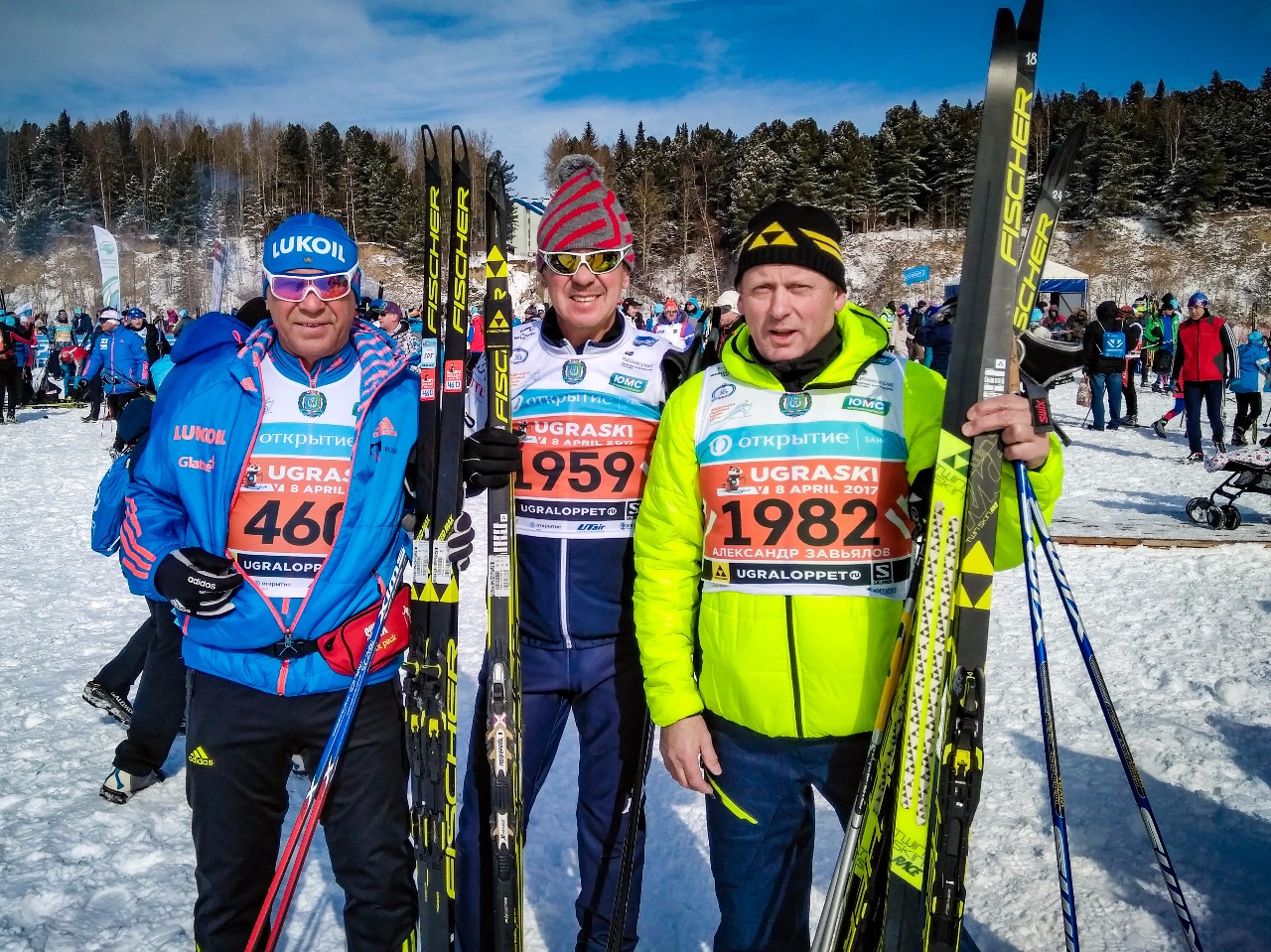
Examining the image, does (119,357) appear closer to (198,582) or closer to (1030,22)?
(198,582)

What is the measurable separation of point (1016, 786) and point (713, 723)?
231 cm

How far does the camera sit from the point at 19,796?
3.56 metres

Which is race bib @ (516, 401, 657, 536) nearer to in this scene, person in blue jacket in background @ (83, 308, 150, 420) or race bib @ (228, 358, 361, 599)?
race bib @ (228, 358, 361, 599)

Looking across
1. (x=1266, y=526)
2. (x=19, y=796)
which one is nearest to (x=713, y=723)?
(x=19, y=796)

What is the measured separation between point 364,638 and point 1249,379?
1215 centimetres

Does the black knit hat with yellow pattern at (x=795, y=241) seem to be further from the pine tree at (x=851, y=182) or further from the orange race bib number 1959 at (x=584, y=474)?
the pine tree at (x=851, y=182)

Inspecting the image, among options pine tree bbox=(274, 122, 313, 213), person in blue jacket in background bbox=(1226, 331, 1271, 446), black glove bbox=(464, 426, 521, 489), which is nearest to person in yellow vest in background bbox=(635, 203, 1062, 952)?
black glove bbox=(464, 426, 521, 489)

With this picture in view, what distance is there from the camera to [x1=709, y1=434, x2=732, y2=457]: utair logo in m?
1.94

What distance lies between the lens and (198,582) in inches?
77.9

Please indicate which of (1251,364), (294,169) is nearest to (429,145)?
(1251,364)

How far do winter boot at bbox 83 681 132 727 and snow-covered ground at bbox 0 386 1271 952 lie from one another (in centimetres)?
18

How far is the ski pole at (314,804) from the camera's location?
6.80 ft

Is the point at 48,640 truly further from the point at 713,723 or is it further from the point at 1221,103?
the point at 1221,103

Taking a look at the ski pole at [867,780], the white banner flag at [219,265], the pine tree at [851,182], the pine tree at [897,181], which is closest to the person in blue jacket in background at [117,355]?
the white banner flag at [219,265]
